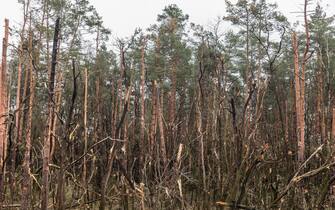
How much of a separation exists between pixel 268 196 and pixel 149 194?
1.91 meters

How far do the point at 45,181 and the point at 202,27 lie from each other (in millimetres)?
19585

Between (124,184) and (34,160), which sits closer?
(124,184)

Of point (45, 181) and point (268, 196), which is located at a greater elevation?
point (45, 181)

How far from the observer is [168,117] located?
1146cm

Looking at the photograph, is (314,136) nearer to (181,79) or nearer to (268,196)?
(268,196)

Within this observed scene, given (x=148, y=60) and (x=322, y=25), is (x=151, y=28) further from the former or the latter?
(x=322, y=25)

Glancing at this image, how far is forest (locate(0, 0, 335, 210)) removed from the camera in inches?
161

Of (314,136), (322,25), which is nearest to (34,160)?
(314,136)

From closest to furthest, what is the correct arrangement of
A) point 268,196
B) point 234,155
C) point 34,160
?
point 234,155, point 268,196, point 34,160

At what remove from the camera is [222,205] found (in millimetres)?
3389

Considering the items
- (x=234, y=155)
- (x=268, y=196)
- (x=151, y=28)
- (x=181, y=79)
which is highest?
(x=151, y=28)

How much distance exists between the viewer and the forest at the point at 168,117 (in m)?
4.10

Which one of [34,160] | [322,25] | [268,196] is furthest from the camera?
[322,25]

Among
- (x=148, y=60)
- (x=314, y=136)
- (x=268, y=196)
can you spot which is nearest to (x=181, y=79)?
(x=148, y=60)
